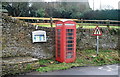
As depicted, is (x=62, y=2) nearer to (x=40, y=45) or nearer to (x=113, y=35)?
(x=113, y=35)

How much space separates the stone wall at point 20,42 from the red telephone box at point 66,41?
0.89 meters

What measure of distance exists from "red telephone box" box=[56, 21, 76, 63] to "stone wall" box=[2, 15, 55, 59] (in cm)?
89

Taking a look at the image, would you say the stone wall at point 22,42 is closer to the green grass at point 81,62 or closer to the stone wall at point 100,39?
the stone wall at point 100,39

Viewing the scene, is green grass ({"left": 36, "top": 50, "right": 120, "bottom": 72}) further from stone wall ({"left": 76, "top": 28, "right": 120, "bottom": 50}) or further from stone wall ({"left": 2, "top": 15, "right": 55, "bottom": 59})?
stone wall ({"left": 76, "top": 28, "right": 120, "bottom": 50})

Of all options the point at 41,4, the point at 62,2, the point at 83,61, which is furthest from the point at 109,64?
the point at 62,2

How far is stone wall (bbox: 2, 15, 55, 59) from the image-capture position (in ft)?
21.0

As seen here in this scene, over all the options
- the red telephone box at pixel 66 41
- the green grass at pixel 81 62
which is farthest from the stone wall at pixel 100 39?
the red telephone box at pixel 66 41

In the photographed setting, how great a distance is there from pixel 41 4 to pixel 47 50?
31.9 ft

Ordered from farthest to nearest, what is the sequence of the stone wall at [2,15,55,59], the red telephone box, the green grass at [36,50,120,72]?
the red telephone box
the stone wall at [2,15,55,59]
the green grass at [36,50,120,72]

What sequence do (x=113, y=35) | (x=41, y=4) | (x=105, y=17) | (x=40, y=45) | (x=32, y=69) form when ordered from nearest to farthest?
(x=32, y=69) < (x=40, y=45) < (x=113, y=35) < (x=41, y=4) < (x=105, y=17)

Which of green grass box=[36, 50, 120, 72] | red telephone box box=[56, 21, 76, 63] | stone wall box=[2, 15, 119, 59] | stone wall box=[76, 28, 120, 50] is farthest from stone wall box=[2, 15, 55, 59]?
stone wall box=[76, 28, 120, 50]

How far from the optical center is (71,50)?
6805 mm

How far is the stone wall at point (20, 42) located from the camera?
6.41 meters

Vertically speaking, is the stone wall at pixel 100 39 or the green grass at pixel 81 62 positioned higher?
the stone wall at pixel 100 39
